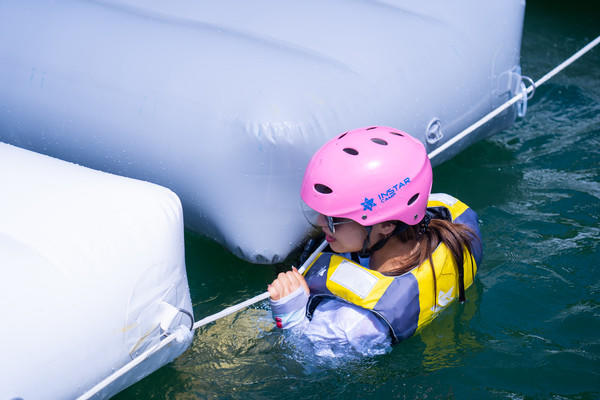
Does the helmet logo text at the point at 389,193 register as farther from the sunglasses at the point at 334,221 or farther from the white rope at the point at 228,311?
the white rope at the point at 228,311

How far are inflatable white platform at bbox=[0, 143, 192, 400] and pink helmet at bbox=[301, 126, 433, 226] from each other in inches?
17.2

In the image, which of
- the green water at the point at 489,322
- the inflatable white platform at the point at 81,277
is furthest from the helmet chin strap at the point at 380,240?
the inflatable white platform at the point at 81,277

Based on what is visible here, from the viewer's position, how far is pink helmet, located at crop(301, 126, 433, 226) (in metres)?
2.20

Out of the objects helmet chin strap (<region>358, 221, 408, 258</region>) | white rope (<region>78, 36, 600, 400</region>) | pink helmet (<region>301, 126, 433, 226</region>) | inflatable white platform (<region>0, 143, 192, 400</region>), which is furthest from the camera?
helmet chin strap (<region>358, 221, 408, 258</region>)

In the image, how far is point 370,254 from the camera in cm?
237

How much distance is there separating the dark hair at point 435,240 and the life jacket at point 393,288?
0.02m

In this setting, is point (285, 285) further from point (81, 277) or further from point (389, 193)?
point (81, 277)

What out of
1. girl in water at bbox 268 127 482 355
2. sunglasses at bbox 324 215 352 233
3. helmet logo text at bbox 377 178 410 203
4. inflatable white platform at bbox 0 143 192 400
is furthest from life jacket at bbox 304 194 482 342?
inflatable white platform at bbox 0 143 192 400

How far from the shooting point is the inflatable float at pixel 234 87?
94.7 inches

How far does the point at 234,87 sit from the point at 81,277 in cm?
85

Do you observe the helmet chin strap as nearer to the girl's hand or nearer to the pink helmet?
the pink helmet

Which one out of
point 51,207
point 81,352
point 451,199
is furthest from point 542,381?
point 51,207

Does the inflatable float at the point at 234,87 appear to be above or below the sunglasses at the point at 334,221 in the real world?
above

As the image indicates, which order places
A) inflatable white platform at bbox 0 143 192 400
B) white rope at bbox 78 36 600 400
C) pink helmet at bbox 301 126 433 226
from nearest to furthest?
inflatable white platform at bbox 0 143 192 400 → white rope at bbox 78 36 600 400 → pink helmet at bbox 301 126 433 226
